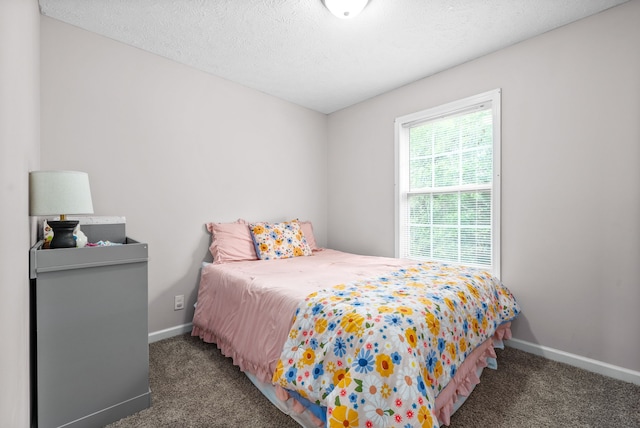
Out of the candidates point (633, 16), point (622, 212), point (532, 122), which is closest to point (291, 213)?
point (532, 122)

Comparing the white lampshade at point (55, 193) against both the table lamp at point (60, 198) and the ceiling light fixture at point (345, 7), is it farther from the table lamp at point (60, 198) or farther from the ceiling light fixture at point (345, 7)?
the ceiling light fixture at point (345, 7)

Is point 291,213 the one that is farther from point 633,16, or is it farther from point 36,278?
point 633,16

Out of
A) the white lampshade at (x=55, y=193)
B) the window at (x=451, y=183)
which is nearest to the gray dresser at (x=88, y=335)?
the white lampshade at (x=55, y=193)

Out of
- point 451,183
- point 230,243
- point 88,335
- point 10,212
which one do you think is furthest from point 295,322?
point 451,183

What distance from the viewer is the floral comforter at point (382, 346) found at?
1.09 meters

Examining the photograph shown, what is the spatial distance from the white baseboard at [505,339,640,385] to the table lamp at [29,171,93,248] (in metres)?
3.17

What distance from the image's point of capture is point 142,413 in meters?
1.59

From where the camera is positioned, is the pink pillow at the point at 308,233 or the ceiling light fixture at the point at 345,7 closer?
the ceiling light fixture at the point at 345,7

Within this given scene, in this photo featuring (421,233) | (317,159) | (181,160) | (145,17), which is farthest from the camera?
(317,159)

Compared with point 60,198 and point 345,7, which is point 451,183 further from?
point 60,198

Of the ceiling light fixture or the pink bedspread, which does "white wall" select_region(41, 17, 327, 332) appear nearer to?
the pink bedspread

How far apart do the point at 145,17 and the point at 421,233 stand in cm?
300

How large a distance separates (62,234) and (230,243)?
1.35 meters

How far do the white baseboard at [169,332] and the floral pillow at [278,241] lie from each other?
3.06 feet
